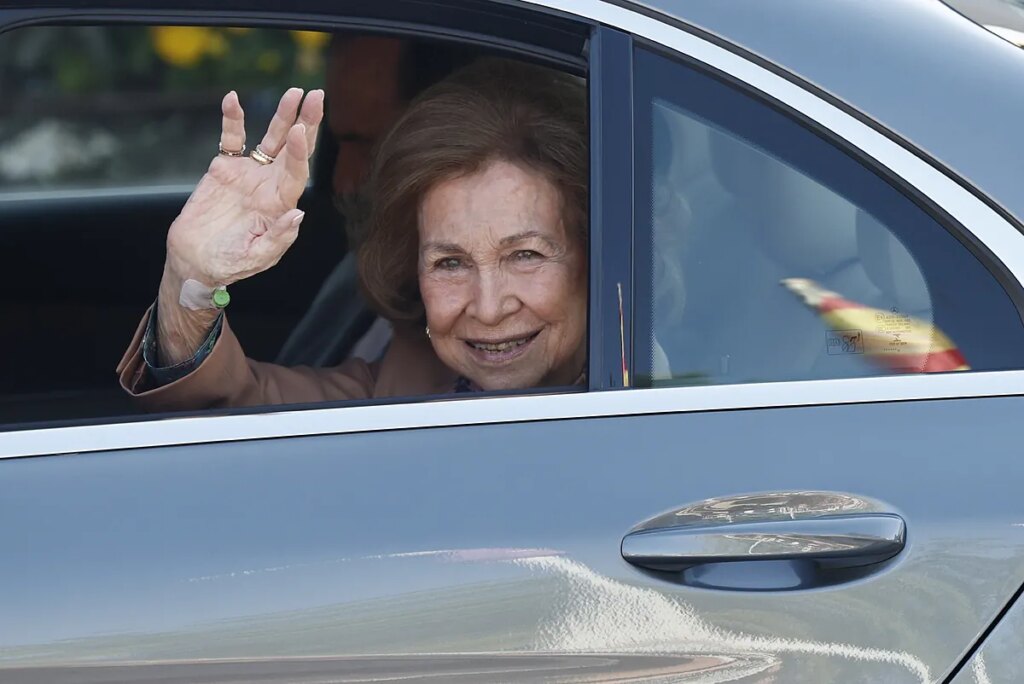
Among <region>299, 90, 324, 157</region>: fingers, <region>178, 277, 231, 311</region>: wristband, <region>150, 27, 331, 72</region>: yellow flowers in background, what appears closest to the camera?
<region>299, 90, 324, 157</region>: fingers

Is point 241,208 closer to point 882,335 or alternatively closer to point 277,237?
point 277,237

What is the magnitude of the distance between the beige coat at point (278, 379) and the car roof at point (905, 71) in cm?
66

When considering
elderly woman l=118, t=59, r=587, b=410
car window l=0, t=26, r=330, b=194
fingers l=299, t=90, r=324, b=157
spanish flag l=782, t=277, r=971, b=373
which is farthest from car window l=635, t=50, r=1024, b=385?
car window l=0, t=26, r=330, b=194

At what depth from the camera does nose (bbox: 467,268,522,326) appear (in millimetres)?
2080

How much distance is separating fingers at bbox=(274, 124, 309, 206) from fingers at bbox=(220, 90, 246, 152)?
57mm

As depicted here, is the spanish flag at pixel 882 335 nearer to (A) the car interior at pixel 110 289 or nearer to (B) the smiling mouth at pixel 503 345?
(B) the smiling mouth at pixel 503 345

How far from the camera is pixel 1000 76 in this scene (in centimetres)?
163

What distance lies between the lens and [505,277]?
2078mm

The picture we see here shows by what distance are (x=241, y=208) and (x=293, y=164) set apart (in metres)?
0.13

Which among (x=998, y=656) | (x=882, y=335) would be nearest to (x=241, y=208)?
(x=882, y=335)

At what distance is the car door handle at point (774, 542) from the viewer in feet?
4.84

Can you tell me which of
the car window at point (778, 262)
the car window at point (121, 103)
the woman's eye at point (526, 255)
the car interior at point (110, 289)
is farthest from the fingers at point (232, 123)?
the car window at point (121, 103)

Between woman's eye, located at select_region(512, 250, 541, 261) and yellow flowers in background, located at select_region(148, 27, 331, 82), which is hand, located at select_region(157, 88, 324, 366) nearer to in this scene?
woman's eye, located at select_region(512, 250, 541, 261)

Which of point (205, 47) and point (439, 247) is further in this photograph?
point (205, 47)
